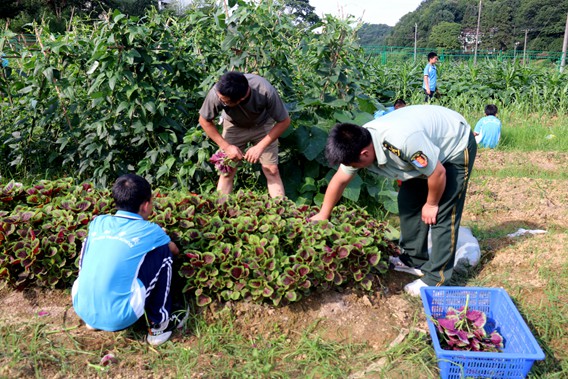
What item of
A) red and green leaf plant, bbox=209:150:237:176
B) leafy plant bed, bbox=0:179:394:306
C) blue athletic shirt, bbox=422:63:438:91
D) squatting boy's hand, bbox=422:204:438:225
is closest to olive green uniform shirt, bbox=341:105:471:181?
squatting boy's hand, bbox=422:204:438:225

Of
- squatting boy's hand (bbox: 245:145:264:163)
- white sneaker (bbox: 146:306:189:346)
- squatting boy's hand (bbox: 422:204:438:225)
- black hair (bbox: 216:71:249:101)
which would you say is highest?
black hair (bbox: 216:71:249:101)

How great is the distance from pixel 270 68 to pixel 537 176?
3.72 metres

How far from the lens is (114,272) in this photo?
100 inches

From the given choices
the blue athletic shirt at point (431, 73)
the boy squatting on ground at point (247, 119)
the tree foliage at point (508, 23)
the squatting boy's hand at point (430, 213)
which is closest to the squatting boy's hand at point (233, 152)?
the boy squatting on ground at point (247, 119)

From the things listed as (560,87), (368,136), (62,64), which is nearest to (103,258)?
(368,136)

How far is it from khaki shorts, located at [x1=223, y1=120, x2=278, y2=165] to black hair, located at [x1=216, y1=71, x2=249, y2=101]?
0.60 meters

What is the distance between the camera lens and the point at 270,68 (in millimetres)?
4477

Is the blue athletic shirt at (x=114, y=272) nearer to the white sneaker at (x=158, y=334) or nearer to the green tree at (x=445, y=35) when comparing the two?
the white sneaker at (x=158, y=334)

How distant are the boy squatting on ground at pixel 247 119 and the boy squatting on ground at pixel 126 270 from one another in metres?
1.15

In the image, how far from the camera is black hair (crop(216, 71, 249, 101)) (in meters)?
3.42

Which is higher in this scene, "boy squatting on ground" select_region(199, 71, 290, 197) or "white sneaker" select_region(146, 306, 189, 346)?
"boy squatting on ground" select_region(199, 71, 290, 197)

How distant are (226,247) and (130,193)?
69 cm

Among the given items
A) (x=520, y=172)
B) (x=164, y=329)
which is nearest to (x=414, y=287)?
(x=164, y=329)

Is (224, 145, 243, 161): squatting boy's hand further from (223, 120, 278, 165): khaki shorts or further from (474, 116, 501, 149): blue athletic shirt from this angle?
(474, 116, 501, 149): blue athletic shirt
